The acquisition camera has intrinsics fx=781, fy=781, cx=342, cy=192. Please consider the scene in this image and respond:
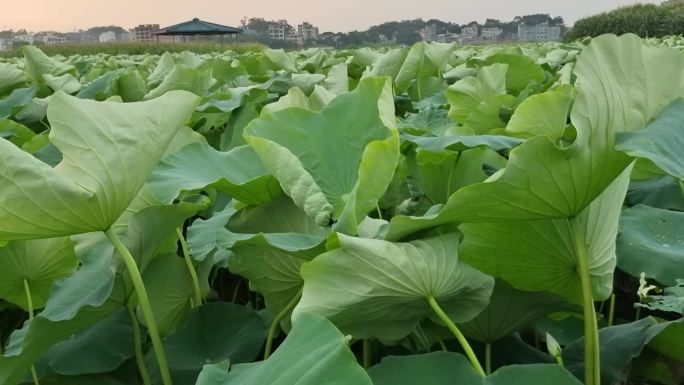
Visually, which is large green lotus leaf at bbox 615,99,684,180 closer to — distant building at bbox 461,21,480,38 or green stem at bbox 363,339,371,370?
green stem at bbox 363,339,371,370

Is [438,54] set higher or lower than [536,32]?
higher

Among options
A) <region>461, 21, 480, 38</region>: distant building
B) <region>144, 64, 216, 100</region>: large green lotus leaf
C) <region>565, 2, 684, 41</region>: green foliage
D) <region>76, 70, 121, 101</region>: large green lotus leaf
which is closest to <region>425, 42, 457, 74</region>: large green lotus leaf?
<region>144, 64, 216, 100</region>: large green lotus leaf

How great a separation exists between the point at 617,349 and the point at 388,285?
0.24 meters

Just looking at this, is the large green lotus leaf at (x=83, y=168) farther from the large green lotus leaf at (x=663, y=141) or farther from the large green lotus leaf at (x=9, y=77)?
the large green lotus leaf at (x=9, y=77)

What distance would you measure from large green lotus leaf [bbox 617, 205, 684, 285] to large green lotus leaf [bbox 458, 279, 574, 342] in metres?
0.08

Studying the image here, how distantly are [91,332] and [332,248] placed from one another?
16.4 inches

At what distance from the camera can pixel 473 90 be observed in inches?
53.2

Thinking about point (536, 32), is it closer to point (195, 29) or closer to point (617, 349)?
point (195, 29)

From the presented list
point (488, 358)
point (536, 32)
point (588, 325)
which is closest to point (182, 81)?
point (488, 358)

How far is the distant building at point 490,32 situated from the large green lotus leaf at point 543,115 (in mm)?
23626

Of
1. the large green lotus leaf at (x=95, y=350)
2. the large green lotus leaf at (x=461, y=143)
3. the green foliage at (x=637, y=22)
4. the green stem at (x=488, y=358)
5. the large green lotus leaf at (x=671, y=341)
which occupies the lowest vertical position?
the green foliage at (x=637, y=22)

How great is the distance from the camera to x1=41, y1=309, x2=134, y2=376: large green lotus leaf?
34.0 inches

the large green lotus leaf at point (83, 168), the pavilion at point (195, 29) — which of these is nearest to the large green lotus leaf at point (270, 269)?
the large green lotus leaf at point (83, 168)

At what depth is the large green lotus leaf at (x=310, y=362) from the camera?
45 cm
